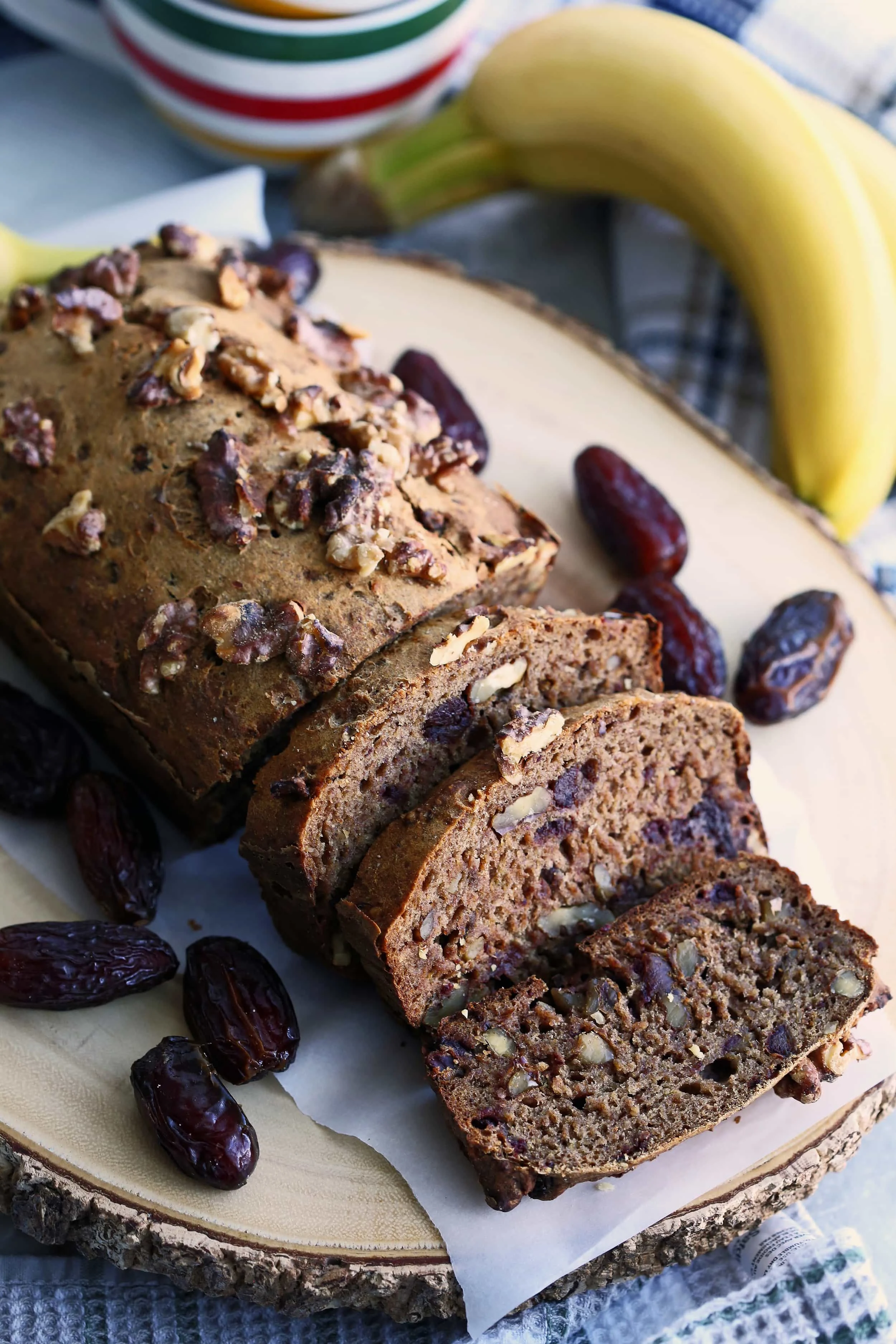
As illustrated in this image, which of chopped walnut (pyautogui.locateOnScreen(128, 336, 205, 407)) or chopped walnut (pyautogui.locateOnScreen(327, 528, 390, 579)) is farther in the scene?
chopped walnut (pyautogui.locateOnScreen(128, 336, 205, 407))

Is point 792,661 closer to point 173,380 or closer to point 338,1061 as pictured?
point 338,1061

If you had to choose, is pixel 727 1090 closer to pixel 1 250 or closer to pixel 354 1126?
pixel 354 1126

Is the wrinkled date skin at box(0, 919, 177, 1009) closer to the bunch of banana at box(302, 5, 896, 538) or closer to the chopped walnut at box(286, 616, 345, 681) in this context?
the chopped walnut at box(286, 616, 345, 681)

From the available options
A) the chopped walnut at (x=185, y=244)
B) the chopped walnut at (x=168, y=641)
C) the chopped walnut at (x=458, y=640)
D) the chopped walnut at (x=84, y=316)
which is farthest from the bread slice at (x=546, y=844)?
the chopped walnut at (x=185, y=244)

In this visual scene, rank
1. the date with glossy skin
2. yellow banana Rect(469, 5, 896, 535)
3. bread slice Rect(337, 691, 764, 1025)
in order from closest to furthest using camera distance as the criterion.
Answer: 1. bread slice Rect(337, 691, 764, 1025)
2. the date with glossy skin
3. yellow banana Rect(469, 5, 896, 535)

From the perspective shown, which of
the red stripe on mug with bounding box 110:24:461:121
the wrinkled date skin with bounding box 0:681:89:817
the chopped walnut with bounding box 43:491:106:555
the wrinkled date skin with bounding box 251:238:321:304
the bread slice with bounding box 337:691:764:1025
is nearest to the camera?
the bread slice with bounding box 337:691:764:1025

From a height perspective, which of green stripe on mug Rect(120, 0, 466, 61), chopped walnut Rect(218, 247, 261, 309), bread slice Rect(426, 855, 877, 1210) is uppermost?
green stripe on mug Rect(120, 0, 466, 61)

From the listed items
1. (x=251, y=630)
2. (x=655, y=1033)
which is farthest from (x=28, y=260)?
(x=655, y=1033)

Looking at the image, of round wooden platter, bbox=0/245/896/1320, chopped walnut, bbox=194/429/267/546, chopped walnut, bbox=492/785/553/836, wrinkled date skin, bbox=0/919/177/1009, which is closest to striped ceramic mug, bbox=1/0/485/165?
round wooden platter, bbox=0/245/896/1320
